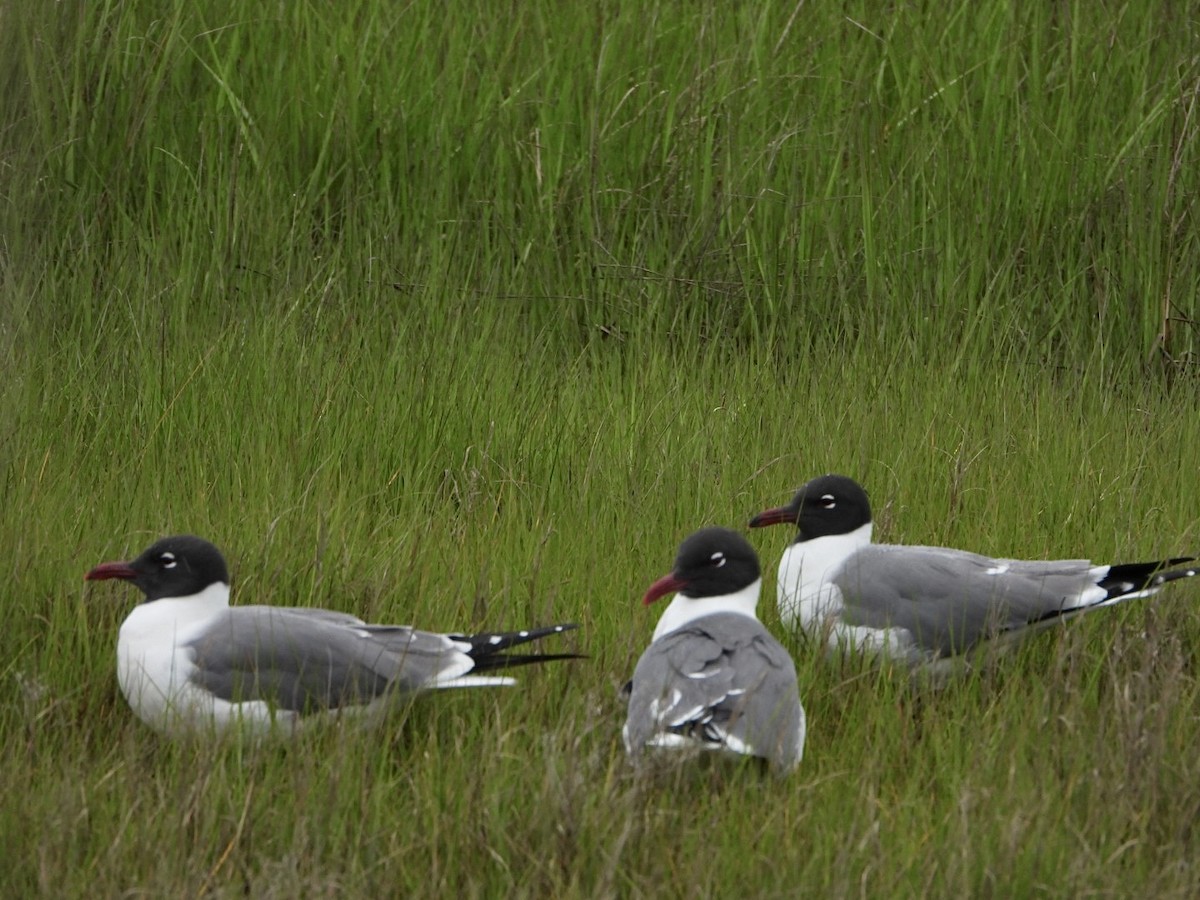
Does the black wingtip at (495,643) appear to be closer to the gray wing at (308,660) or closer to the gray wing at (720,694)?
the gray wing at (308,660)

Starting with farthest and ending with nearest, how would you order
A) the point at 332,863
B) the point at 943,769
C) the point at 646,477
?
the point at 646,477
the point at 943,769
the point at 332,863

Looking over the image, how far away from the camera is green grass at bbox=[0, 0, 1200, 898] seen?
3.26 meters

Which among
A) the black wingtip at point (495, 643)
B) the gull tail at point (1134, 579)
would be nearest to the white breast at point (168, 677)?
the black wingtip at point (495, 643)

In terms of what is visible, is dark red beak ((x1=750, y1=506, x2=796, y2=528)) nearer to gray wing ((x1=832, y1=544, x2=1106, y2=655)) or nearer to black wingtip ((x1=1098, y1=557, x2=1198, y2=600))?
gray wing ((x1=832, y1=544, x2=1106, y2=655))

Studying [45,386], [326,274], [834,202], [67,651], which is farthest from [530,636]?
[834,202]

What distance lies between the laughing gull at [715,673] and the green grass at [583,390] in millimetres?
115

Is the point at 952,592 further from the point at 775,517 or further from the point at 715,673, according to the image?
the point at 715,673

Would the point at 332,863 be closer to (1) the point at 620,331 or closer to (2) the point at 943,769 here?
(2) the point at 943,769

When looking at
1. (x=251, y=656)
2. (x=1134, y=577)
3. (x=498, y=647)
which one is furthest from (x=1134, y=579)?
(x=251, y=656)

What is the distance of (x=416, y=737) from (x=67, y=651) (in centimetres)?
98

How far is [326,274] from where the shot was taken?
6734 mm

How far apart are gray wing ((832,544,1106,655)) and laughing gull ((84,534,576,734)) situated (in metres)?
0.99

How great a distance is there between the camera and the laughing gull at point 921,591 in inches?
166

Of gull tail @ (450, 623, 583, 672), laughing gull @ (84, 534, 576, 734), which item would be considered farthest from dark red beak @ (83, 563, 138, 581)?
gull tail @ (450, 623, 583, 672)
